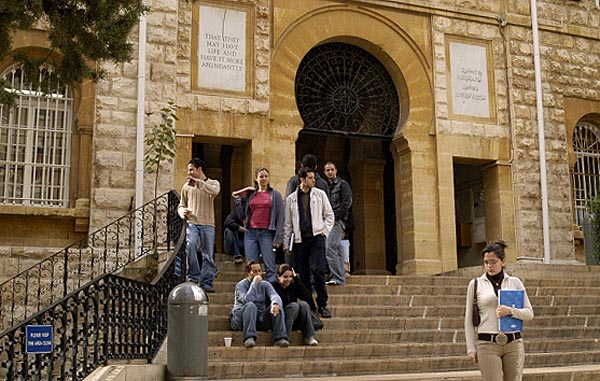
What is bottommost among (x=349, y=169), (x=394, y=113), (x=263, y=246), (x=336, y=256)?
(x=336, y=256)

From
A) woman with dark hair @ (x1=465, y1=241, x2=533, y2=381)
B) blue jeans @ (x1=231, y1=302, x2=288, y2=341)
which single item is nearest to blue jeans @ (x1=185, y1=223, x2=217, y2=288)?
blue jeans @ (x1=231, y1=302, x2=288, y2=341)

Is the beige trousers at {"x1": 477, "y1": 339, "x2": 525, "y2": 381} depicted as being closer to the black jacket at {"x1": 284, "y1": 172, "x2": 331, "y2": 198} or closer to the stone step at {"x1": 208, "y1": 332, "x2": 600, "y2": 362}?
the stone step at {"x1": 208, "y1": 332, "x2": 600, "y2": 362}

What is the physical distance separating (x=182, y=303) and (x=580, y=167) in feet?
44.1

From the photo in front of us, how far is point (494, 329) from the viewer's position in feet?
22.1

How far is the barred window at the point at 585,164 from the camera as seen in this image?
18828mm

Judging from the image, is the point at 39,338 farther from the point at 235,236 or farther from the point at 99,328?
the point at 235,236

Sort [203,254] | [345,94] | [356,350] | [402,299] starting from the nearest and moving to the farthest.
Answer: [356,350] < [203,254] < [402,299] < [345,94]

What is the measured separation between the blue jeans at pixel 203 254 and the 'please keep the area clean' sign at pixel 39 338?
13.1ft

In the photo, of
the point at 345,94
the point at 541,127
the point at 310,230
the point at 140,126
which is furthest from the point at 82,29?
the point at 541,127

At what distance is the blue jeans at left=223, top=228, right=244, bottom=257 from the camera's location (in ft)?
43.7

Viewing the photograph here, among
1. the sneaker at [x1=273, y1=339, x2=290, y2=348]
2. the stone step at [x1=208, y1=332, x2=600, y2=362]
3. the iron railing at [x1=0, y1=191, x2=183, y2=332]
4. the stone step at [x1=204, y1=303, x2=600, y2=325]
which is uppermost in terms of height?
the iron railing at [x1=0, y1=191, x2=183, y2=332]

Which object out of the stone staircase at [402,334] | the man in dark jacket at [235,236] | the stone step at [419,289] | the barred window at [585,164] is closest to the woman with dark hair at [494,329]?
the stone staircase at [402,334]

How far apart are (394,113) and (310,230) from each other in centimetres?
755

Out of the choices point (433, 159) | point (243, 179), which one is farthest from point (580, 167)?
point (243, 179)
